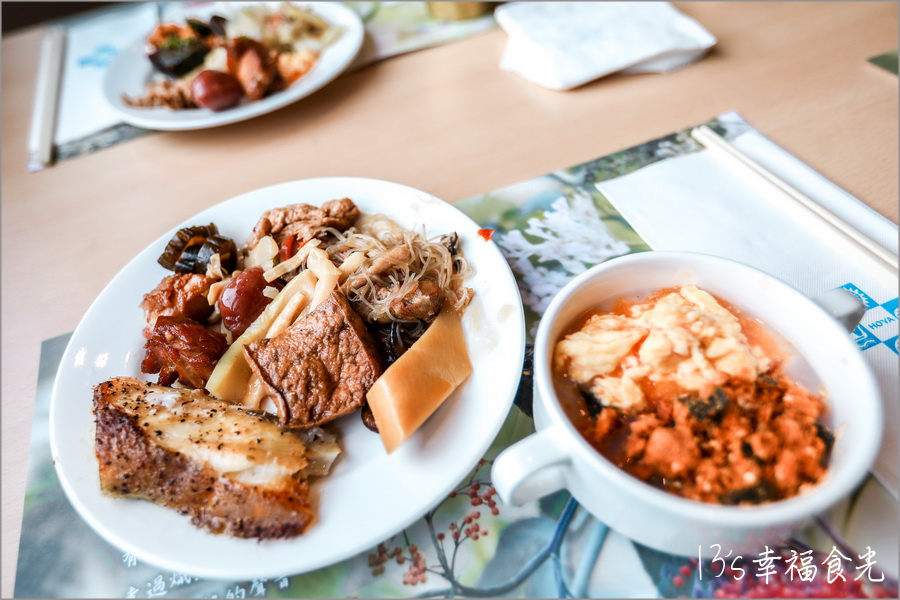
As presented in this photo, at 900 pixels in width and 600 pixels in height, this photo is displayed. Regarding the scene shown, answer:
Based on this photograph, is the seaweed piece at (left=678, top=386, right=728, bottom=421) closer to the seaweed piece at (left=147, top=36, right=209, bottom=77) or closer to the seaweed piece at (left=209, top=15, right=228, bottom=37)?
the seaweed piece at (left=147, top=36, right=209, bottom=77)

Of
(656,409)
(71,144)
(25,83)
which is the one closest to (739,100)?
(656,409)

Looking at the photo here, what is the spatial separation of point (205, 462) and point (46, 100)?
88.9 inches

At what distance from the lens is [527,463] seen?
791mm

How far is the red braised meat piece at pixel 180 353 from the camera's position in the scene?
1.24 m

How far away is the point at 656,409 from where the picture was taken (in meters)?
0.91

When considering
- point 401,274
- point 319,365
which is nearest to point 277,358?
point 319,365

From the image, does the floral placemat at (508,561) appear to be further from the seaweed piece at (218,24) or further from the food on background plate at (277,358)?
the seaweed piece at (218,24)

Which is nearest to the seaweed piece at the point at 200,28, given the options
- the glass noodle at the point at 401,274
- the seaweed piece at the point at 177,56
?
the seaweed piece at the point at 177,56

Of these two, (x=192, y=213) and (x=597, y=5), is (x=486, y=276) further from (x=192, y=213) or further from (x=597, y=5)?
(x=597, y=5)

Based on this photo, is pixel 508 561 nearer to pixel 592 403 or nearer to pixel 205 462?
pixel 592 403

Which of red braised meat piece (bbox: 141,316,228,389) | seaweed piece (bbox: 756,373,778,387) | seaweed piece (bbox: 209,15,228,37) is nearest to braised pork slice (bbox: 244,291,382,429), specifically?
red braised meat piece (bbox: 141,316,228,389)

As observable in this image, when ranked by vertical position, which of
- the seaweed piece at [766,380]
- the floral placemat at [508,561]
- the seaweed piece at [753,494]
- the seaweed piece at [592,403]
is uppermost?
the seaweed piece at [766,380]

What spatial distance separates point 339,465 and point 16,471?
860 mm

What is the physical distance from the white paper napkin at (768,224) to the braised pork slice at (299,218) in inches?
30.7
